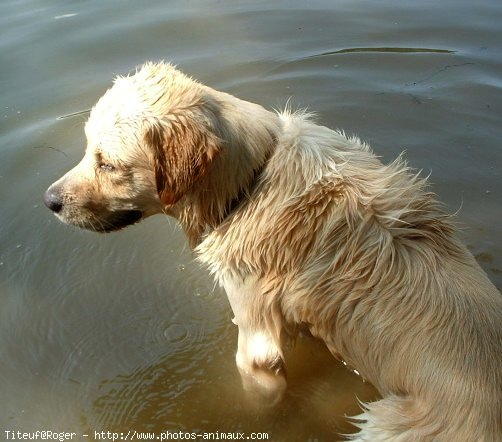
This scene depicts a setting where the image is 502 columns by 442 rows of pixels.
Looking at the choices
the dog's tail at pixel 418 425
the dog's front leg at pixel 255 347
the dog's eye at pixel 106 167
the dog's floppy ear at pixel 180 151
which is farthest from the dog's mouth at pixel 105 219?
the dog's tail at pixel 418 425

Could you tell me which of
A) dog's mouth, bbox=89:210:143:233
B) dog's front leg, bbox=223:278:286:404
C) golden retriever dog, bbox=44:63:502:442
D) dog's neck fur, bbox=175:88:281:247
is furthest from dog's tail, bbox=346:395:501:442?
dog's mouth, bbox=89:210:143:233

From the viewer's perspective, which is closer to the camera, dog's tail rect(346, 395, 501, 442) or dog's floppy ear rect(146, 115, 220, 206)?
dog's tail rect(346, 395, 501, 442)

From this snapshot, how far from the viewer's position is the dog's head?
3.61m

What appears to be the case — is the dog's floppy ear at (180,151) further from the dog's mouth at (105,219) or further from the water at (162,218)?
the water at (162,218)

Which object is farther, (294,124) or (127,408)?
(127,408)

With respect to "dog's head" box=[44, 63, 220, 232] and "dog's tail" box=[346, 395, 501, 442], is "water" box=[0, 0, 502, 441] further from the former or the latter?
"dog's head" box=[44, 63, 220, 232]

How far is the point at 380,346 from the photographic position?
3.69 m

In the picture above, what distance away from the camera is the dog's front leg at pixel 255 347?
4.07 meters

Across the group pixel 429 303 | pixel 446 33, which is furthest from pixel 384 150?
pixel 429 303

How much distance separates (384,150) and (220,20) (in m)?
3.87

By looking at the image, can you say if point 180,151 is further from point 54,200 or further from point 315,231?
point 54,200

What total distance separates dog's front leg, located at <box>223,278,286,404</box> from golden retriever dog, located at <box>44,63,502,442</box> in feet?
0.07

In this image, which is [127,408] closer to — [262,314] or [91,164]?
[262,314]

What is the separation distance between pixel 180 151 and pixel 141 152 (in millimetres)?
299
